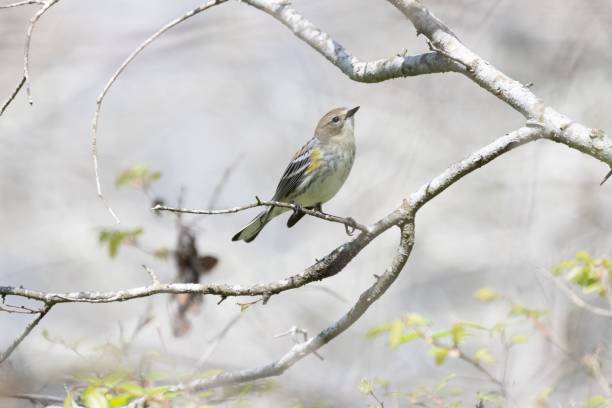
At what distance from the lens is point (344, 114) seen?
696 cm

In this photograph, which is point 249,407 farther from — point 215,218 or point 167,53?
point 167,53

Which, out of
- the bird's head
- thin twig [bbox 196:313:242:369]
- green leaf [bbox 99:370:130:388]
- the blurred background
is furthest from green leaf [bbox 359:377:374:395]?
the blurred background

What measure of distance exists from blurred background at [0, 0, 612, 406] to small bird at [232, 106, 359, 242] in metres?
2.66

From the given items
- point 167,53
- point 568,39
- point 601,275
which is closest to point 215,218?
point 167,53

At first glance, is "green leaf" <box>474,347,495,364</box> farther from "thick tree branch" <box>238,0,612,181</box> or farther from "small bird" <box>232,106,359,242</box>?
"small bird" <box>232,106,359,242</box>

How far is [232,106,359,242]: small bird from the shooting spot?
639 cm

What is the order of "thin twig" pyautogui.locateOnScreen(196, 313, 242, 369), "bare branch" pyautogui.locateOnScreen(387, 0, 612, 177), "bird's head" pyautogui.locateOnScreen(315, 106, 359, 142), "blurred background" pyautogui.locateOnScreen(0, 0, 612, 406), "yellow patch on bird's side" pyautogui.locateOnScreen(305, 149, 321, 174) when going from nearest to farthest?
"bare branch" pyautogui.locateOnScreen(387, 0, 612, 177), "thin twig" pyautogui.locateOnScreen(196, 313, 242, 369), "yellow patch on bird's side" pyautogui.locateOnScreen(305, 149, 321, 174), "bird's head" pyautogui.locateOnScreen(315, 106, 359, 142), "blurred background" pyautogui.locateOnScreen(0, 0, 612, 406)

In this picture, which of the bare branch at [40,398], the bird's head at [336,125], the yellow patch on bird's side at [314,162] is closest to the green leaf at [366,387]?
the bare branch at [40,398]

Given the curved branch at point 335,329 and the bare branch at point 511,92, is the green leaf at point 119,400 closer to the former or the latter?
the curved branch at point 335,329

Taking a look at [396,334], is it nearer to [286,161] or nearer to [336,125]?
[336,125]

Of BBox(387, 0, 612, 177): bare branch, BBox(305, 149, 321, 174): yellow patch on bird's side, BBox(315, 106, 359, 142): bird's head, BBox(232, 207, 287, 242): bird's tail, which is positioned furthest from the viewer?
BBox(315, 106, 359, 142): bird's head

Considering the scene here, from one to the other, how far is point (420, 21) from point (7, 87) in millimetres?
→ 10044

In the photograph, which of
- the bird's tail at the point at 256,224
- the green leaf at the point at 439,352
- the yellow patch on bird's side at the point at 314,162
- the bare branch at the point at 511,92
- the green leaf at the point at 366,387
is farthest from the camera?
the yellow patch on bird's side at the point at 314,162

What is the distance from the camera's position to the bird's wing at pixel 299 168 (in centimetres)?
655
